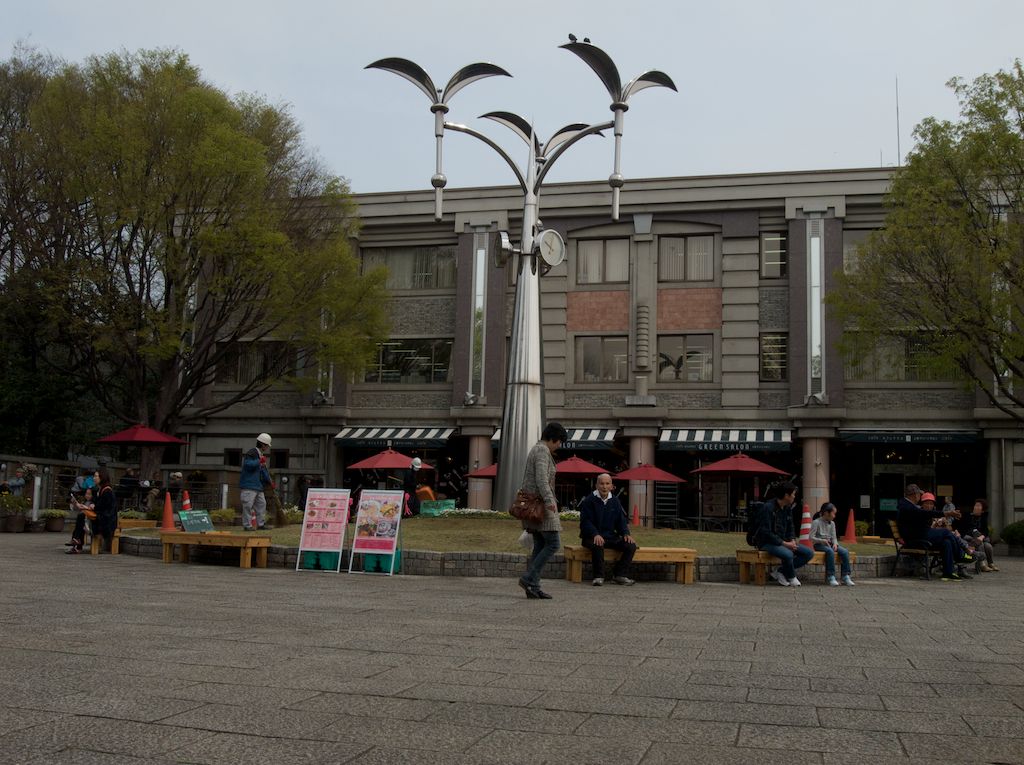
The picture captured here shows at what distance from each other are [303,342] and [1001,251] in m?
18.8

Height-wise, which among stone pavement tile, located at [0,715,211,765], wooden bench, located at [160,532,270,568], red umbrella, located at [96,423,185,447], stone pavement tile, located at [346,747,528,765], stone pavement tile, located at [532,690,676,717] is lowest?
stone pavement tile, located at [0,715,211,765]

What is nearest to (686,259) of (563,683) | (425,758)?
(563,683)

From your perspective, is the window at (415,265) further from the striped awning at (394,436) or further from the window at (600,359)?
the window at (600,359)

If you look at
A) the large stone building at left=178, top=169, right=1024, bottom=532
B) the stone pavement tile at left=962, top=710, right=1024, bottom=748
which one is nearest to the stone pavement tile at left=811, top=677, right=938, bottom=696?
the stone pavement tile at left=962, top=710, right=1024, bottom=748

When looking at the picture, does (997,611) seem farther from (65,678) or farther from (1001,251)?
(1001,251)

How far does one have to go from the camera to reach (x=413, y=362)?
3572 cm

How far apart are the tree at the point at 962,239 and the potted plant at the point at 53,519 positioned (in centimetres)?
2043

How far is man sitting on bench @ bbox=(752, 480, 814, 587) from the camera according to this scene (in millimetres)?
14125

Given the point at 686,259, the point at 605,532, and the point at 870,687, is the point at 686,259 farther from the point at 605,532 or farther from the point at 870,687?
the point at 870,687

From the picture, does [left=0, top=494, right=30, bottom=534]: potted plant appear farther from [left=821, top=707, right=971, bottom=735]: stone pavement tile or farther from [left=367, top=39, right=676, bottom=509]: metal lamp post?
[left=821, top=707, right=971, bottom=735]: stone pavement tile

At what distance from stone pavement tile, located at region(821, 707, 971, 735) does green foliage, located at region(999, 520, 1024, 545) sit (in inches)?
935

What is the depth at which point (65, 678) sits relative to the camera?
575cm

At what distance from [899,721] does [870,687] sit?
0.97 m

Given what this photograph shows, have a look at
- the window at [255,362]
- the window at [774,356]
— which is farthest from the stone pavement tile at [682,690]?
the window at [774,356]
